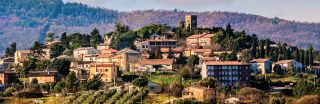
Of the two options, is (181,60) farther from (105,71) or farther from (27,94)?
(27,94)

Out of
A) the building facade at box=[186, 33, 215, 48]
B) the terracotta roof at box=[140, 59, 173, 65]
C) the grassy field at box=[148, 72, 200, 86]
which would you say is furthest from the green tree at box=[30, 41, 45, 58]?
the grassy field at box=[148, 72, 200, 86]

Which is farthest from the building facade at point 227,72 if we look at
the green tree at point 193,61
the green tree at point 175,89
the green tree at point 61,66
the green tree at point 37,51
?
the green tree at point 37,51

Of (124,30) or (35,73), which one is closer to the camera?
(35,73)

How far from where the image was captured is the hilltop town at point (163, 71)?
207 feet

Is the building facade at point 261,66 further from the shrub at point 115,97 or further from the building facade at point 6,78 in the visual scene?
the building facade at point 6,78

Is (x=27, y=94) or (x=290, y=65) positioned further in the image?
(x=290, y=65)

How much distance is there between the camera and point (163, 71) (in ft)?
253

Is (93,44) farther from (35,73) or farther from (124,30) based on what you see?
(35,73)

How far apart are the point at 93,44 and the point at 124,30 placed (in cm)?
487

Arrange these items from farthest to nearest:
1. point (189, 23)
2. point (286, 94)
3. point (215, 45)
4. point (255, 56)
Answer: point (189, 23) < point (215, 45) < point (255, 56) < point (286, 94)

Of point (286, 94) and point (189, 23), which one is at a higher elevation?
point (189, 23)

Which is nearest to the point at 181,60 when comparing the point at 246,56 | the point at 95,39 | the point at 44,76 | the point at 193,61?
the point at 193,61

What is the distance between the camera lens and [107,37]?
102m

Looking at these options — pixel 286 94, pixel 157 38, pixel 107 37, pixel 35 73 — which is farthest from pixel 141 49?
pixel 286 94
